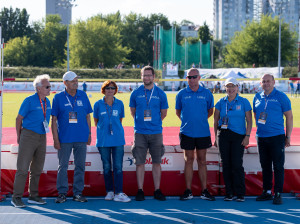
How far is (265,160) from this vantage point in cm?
620

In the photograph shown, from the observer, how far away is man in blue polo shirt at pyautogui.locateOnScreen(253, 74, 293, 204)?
19.9ft

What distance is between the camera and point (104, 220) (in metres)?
5.38

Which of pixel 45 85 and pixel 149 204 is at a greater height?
pixel 45 85

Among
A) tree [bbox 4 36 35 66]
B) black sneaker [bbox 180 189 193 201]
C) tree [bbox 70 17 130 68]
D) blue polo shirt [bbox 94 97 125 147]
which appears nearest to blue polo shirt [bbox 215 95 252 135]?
black sneaker [bbox 180 189 193 201]

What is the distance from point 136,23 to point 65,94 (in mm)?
91670

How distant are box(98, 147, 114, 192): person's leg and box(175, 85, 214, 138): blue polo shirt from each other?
107 centimetres

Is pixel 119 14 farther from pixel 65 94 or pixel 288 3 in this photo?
pixel 65 94

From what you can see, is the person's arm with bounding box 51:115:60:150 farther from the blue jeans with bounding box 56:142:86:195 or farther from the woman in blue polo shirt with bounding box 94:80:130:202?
the woman in blue polo shirt with bounding box 94:80:130:202

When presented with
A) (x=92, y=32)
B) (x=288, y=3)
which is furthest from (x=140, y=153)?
(x=288, y=3)

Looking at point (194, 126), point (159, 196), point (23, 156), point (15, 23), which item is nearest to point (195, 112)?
point (194, 126)

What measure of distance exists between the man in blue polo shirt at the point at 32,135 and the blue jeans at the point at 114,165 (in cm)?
82

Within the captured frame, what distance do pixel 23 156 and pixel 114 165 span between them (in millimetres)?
1218

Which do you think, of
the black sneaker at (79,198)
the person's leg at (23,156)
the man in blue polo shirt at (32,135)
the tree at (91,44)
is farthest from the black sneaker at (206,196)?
the tree at (91,44)

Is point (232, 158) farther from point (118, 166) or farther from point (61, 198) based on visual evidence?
point (61, 198)
